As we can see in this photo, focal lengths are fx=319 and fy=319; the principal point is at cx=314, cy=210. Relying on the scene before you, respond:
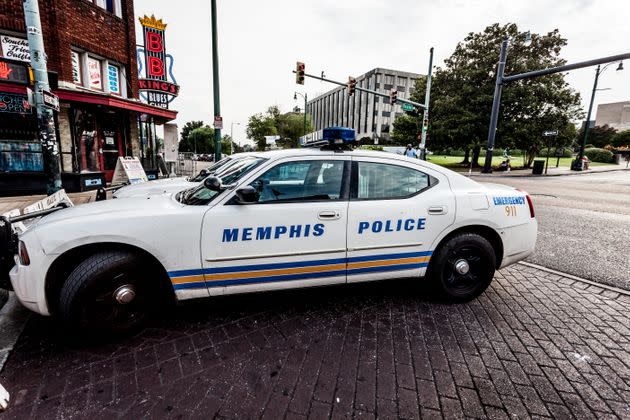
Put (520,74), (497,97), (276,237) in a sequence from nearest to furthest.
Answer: (276,237), (520,74), (497,97)

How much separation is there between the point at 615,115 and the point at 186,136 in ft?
386

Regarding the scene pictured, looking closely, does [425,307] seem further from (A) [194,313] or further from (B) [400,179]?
(A) [194,313]

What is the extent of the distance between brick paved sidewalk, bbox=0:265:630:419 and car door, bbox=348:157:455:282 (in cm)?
49

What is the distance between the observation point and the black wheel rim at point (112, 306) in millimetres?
2506

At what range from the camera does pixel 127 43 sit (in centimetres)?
1325

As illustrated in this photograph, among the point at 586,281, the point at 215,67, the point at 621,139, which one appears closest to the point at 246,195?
the point at 586,281

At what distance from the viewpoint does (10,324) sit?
9.39 feet

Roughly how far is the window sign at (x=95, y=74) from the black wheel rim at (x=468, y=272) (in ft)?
46.2

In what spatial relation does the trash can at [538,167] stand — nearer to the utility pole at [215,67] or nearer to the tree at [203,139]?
the utility pole at [215,67]

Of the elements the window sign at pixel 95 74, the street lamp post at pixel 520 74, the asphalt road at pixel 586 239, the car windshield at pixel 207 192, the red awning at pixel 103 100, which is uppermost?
the street lamp post at pixel 520 74

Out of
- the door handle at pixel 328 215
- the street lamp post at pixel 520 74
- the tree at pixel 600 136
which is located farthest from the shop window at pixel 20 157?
the tree at pixel 600 136

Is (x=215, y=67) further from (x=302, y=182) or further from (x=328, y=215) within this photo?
(x=328, y=215)

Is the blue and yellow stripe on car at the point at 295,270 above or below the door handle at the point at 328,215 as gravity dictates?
below

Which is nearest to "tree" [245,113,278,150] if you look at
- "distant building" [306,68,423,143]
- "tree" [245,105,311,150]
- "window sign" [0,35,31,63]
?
"tree" [245,105,311,150]
